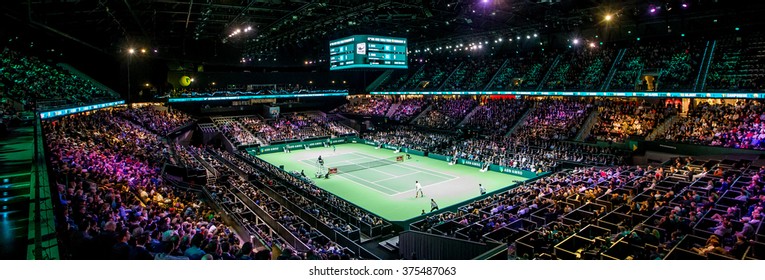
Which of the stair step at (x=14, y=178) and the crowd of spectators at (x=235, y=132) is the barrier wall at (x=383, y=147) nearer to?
the crowd of spectators at (x=235, y=132)

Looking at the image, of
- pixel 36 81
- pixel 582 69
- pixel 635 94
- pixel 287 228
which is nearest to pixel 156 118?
pixel 36 81

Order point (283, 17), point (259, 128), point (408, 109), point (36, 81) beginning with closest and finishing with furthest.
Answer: point (36, 81)
point (283, 17)
point (259, 128)
point (408, 109)

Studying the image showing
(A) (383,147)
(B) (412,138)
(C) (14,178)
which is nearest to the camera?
(C) (14,178)

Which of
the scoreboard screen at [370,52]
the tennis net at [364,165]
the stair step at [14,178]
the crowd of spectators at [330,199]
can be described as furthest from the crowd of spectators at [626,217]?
the scoreboard screen at [370,52]

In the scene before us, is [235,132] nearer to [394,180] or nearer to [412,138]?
[412,138]

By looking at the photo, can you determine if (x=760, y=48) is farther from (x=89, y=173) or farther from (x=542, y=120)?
(x=89, y=173)

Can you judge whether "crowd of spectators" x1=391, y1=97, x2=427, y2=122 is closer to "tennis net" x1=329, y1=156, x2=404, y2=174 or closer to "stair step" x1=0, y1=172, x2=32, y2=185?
"tennis net" x1=329, y1=156, x2=404, y2=174
